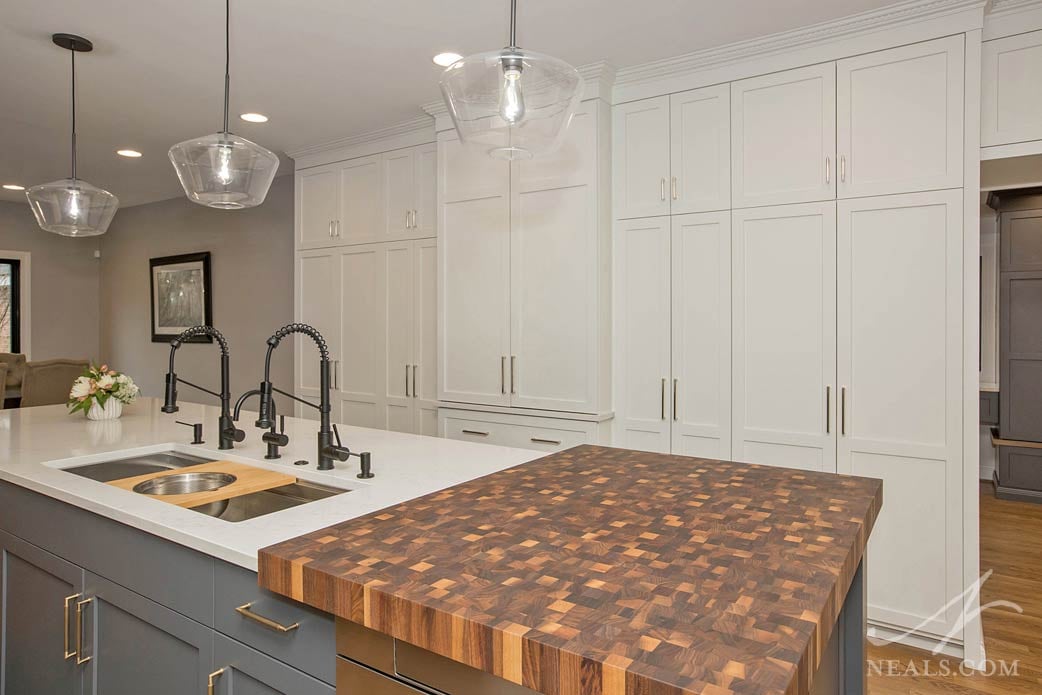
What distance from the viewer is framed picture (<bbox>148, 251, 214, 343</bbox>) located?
613 cm

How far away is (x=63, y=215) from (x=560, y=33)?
227 cm

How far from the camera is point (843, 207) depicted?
2688mm

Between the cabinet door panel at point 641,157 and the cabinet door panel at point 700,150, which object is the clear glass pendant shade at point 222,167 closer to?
the cabinet door panel at point 641,157

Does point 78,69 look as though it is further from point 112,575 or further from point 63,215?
point 112,575

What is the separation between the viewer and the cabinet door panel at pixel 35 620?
1.63 metres

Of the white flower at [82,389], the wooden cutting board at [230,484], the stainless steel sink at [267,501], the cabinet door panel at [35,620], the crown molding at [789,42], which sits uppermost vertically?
the crown molding at [789,42]

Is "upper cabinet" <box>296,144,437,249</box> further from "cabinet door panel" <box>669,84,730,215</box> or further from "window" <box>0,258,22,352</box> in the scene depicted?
"window" <box>0,258,22,352</box>

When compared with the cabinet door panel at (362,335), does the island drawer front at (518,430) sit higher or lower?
lower

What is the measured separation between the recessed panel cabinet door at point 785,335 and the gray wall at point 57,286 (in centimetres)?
736

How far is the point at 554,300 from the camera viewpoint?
128 inches

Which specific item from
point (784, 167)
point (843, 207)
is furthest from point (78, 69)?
point (843, 207)

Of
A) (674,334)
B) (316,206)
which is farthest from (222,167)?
(316,206)

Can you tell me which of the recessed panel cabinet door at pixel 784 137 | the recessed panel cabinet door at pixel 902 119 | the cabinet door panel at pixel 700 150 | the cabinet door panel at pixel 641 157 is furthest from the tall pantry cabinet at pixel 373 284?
the recessed panel cabinet door at pixel 902 119

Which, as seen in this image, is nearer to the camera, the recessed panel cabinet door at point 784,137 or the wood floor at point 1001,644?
the wood floor at point 1001,644
